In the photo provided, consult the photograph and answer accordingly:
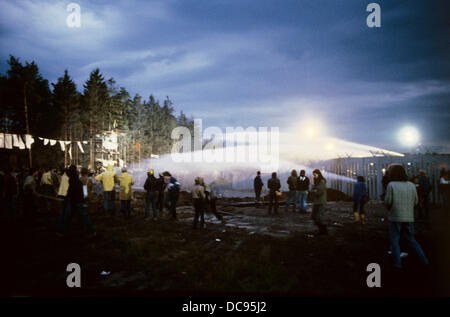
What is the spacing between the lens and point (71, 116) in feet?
141

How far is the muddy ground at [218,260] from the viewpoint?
4.58 meters

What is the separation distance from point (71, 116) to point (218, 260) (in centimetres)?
A: 4614

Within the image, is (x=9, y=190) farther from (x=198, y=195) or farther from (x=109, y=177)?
(x=198, y=195)

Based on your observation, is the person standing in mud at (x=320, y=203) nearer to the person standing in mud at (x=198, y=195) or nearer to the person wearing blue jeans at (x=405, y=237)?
the person wearing blue jeans at (x=405, y=237)

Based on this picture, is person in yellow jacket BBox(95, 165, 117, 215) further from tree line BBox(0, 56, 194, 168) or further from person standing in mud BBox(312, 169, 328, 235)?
tree line BBox(0, 56, 194, 168)

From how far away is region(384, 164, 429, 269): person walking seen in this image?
524 cm

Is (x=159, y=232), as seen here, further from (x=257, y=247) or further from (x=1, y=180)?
(x=1, y=180)

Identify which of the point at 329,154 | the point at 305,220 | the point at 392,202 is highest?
the point at 329,154

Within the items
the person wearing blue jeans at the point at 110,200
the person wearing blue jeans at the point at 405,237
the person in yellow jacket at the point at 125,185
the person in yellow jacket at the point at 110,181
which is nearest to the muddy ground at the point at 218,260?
the person wearing blue jeans at the point at 405,237

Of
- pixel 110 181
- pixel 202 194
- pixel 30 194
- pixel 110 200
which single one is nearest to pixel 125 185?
pixel 110 181

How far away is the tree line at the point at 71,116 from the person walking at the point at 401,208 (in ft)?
117

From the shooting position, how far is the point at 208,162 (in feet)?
128

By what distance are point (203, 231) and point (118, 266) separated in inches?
158
